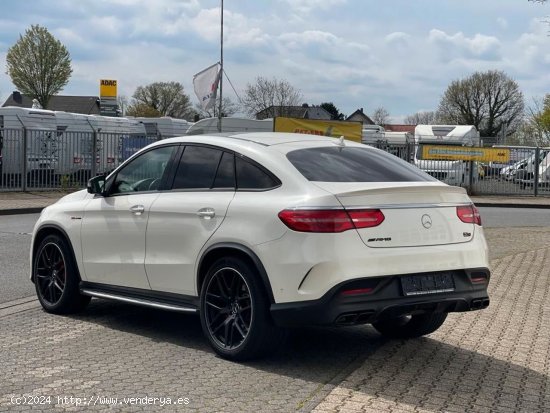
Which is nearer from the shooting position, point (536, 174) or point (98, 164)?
point (98, 164)

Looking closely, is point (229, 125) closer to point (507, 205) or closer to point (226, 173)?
point (507, 205)

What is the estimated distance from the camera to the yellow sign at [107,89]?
2320 inches

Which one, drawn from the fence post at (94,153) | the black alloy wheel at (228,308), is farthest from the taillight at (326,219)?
the fence post at (94,153)

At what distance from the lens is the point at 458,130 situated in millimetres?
39594

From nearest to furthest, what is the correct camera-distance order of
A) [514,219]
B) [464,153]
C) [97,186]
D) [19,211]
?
[97,186] < [19,211] < [514,219] < [464,153]

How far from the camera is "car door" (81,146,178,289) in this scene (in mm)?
6387

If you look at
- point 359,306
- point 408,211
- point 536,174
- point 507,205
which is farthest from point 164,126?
point 359,306

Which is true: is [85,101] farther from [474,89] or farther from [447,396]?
[447,396]

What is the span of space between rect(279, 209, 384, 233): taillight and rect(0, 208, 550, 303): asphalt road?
4109mm

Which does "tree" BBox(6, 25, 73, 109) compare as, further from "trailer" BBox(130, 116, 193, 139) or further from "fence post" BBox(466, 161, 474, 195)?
"fence post" BBox(466, 161, 474, 195)

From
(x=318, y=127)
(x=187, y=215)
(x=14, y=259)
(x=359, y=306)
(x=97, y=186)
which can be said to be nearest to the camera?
(x=359, y=306)

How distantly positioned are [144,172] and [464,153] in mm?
24232

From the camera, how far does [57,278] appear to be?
7262 mm

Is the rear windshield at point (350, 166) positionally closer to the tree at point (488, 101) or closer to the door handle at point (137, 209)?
the door handle at point (137, 209)
